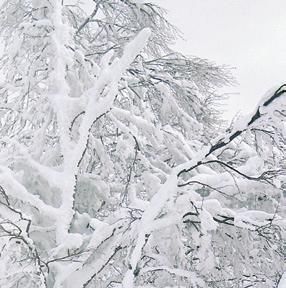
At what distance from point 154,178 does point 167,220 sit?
3.37 feet

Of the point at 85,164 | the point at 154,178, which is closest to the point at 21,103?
the point at 85,164

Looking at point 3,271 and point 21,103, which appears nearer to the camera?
point 3,271

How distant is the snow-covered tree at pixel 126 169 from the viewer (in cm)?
352

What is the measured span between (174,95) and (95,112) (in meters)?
1.94

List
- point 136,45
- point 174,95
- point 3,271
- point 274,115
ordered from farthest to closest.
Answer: point 174,95 < point 136,45 < point 3,271 < point 274,115

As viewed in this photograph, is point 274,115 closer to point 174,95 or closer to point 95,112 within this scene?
point 95,112

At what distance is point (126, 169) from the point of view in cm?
522

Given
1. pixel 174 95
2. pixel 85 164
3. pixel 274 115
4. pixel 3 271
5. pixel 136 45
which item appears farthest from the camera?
pixel 174 95

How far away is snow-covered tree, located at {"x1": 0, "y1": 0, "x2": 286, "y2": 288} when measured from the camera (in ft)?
11.6

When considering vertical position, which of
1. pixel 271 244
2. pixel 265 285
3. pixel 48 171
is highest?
pixel 48 171

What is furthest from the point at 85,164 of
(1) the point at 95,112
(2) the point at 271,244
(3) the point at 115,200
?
(2) the point at 271,244

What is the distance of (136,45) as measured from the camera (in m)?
3.69

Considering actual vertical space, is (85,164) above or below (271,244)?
above

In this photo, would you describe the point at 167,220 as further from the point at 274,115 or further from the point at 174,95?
the point at 174,95
